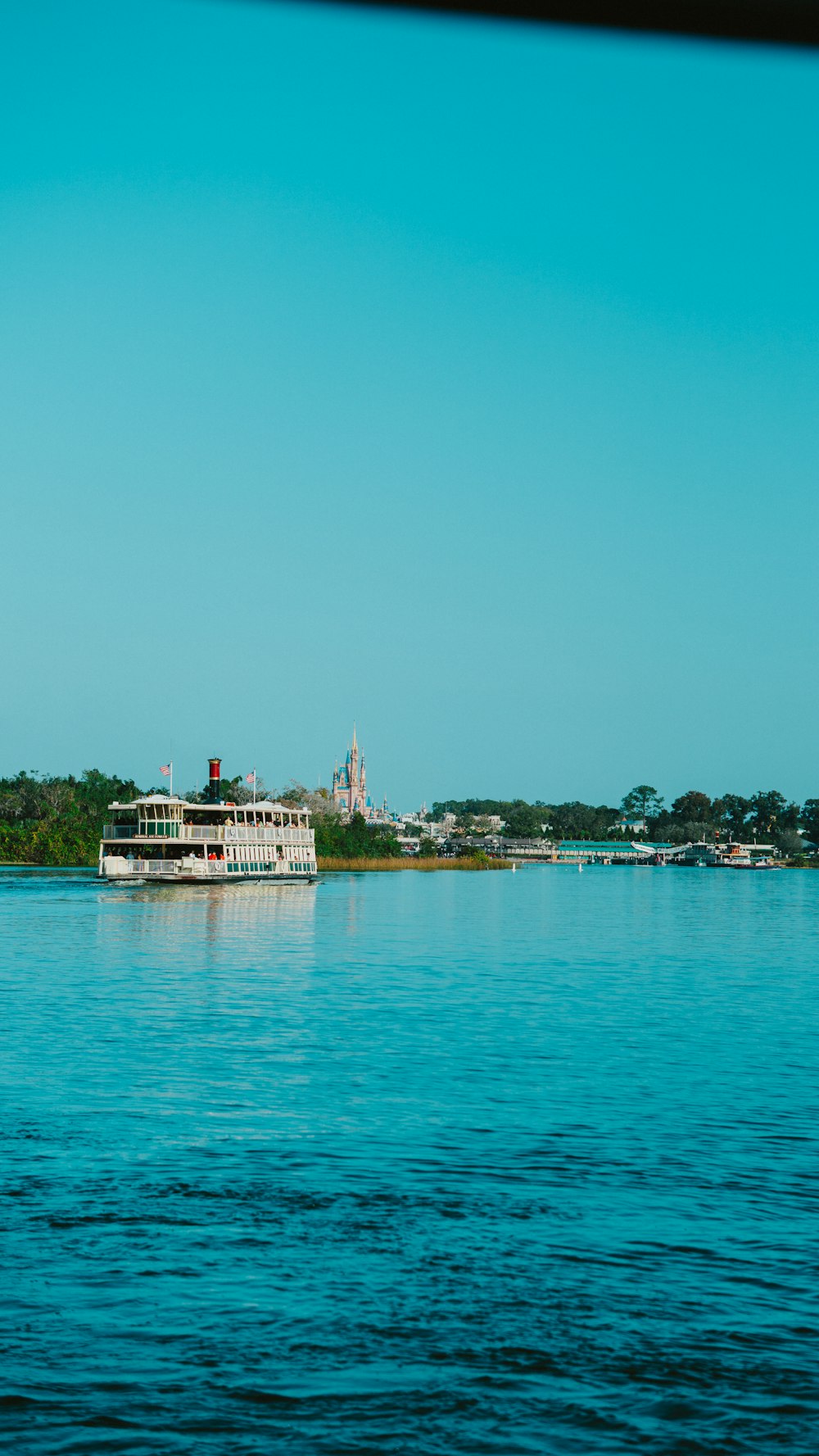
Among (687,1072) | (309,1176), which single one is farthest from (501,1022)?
(309,1176)

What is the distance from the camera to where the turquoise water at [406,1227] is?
459 inches

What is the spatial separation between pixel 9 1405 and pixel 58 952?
4564cm

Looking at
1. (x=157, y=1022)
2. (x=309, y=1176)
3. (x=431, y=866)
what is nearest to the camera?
(x=309, y=1176)

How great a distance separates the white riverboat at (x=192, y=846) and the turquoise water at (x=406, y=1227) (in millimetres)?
64342

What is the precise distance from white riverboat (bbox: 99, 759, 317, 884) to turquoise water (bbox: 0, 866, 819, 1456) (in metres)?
64.3

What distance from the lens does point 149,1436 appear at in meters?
11.1

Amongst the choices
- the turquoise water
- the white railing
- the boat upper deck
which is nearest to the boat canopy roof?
the boat upper deck

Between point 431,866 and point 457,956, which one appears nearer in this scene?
point 457,956

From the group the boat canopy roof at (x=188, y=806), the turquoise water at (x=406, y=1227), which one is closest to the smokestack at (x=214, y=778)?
the boat canopy roof at (x=188, y=806)

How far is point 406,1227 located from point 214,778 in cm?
10645

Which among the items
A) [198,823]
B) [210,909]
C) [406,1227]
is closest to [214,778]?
[198,823]

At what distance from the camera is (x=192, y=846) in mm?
107000

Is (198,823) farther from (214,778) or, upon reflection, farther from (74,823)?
(74,823)

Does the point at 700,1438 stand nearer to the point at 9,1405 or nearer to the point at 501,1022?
the point at 9,1405
